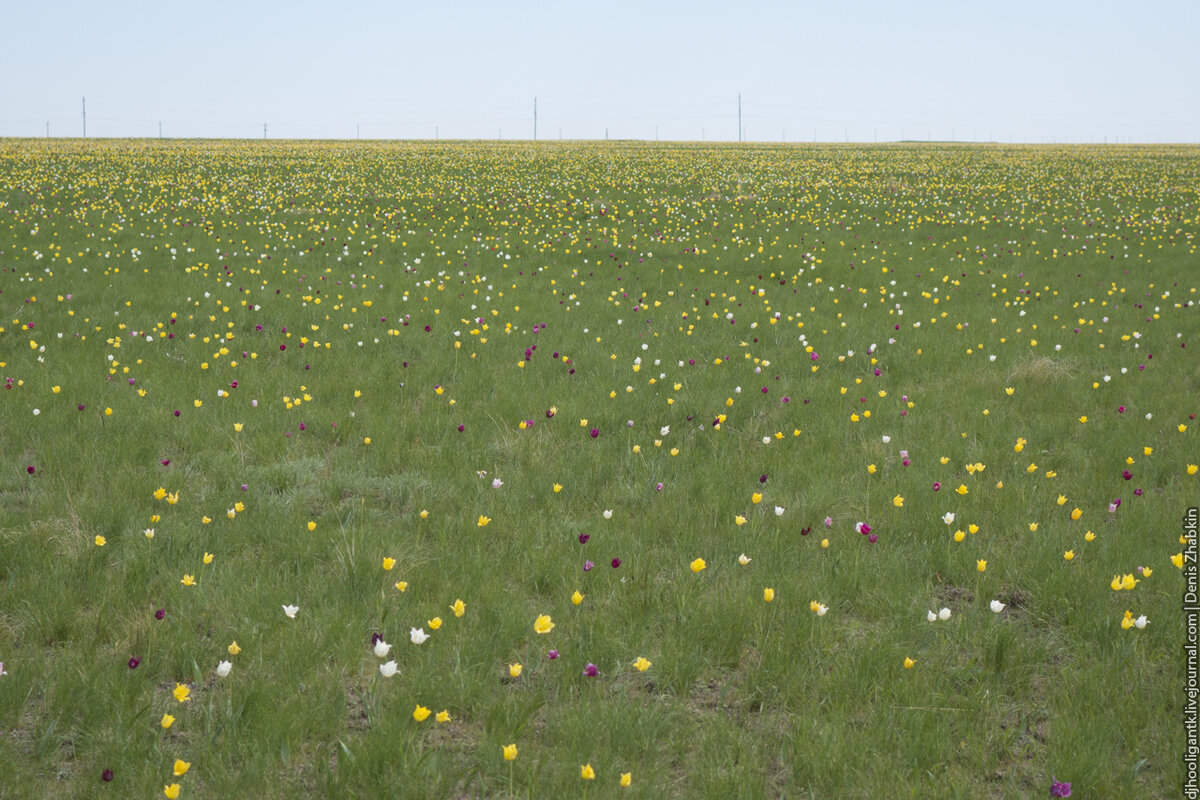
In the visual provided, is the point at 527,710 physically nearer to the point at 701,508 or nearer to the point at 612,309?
the point at 701,508

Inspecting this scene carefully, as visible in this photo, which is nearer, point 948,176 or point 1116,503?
point 1116,503

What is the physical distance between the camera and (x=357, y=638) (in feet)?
13.0

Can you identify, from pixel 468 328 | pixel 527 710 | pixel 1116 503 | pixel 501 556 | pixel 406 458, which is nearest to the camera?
pixel 527 710

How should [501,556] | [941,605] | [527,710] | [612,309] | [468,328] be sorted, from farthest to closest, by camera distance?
[612,309] < [468,328] < [501,556] < [941,605] < [527,710]

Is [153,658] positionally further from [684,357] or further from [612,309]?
[612,309]

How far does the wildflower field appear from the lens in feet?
10.8

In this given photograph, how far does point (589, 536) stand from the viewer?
15.8ft

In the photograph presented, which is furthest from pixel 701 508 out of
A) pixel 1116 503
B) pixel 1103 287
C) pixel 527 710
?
pixel 1103 287

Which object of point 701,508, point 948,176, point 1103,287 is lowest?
point 701,508

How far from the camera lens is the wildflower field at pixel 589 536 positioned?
3295 mm

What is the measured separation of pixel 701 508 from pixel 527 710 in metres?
2.21

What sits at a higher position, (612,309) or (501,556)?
(612,309)

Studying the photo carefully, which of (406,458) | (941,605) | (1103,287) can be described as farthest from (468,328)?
(1103,287)

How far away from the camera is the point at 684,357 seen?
9.04 meters
